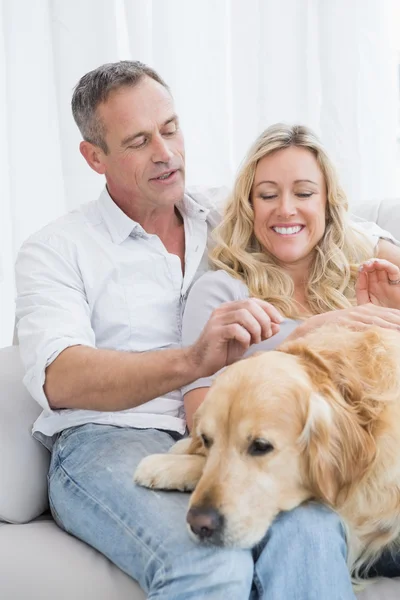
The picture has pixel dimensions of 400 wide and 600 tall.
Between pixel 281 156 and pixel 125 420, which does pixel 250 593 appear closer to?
pixel 125 420

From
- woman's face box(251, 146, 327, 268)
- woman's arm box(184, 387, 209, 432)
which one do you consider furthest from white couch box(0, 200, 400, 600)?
woman's face box(251, 146, 327, 268)

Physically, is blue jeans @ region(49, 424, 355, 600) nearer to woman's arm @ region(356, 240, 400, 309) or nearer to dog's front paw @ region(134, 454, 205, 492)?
dog's front paw @ region(134, 454, 205, 492)

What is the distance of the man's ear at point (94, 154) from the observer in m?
2.42

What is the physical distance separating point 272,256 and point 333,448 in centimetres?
98

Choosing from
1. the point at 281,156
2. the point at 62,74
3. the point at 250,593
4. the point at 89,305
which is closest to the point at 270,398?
the point at 250,593

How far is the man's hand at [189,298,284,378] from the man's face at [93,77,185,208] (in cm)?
74

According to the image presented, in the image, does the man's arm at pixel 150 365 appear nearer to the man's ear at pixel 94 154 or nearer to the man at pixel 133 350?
the man at pixel 133 350

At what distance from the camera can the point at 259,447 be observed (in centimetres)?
145

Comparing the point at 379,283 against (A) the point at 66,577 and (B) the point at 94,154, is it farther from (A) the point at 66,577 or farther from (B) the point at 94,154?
(A) the point at 66,577

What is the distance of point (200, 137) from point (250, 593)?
242 centimetres

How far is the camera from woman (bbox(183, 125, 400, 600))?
2.11 metres

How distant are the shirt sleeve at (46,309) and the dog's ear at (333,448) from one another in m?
0.67

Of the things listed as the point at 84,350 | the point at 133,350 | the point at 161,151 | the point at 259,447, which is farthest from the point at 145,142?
the point at 259,447

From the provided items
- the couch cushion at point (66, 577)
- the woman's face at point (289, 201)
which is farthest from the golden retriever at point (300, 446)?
the woman's face at point (289, 201)
